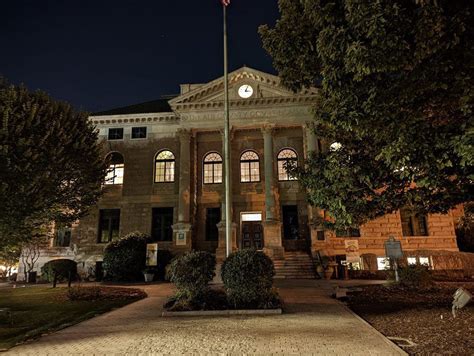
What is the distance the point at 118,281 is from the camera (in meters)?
21.3

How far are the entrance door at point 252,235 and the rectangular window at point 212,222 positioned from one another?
2.00m

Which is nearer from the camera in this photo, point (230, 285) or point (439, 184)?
point (439, 184)

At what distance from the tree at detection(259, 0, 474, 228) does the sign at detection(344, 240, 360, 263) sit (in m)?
14.6

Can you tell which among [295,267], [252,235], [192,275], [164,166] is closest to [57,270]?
[164,166]

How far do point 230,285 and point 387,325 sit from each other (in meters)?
4.31

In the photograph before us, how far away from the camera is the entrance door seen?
25438 millimetres

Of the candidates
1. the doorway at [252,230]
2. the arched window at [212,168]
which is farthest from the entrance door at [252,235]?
the arched window at [212,168]

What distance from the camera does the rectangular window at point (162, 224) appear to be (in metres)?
25.8

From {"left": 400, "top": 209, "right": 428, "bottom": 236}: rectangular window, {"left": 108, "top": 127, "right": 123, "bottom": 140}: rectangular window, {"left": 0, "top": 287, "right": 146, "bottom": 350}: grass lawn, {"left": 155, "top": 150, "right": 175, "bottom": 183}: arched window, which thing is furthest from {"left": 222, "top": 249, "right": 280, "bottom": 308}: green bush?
{"left": 108, "top": 127, "right": 123, "bottom": 140}: rectangular window

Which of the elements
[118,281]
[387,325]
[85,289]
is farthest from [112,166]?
[387,325]

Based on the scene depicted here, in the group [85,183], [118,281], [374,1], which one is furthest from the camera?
[118,281]

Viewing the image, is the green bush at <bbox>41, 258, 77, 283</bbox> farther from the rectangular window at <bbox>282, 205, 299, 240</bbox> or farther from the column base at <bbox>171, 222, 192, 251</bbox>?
the rectangular window at <bbox>282, 205, 299, 240</bbox>

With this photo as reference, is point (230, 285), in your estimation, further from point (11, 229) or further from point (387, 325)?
point (11, 229)

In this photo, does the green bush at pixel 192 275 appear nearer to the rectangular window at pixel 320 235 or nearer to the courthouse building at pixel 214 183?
the courthouse building at pixel 214 183
